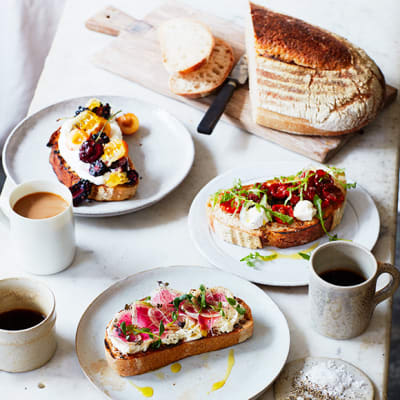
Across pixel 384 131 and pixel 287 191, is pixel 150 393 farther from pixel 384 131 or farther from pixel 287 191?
pixel 384 131

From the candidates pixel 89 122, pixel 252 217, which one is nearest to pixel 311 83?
pixel 252 217

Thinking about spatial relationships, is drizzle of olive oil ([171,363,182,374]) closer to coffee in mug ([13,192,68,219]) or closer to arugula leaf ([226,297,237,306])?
arugula leaf ([226,297,237,306])

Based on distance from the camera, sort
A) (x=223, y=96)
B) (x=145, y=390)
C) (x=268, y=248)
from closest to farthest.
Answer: (x=145, y=390), (x=268, y=248), (x=223, y=96)

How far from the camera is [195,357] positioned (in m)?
1.36

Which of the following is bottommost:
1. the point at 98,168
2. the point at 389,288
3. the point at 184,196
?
the point at 184,196

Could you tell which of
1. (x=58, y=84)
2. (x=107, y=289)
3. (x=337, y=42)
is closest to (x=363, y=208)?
(x=337, y=42)

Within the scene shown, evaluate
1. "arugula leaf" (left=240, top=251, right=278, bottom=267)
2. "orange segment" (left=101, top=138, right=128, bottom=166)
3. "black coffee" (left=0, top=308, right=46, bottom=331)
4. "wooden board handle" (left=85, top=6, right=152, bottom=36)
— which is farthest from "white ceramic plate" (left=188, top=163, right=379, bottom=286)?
"wooden board handle" (left=85, top=6, right=152, bottom=36)

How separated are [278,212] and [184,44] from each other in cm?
89

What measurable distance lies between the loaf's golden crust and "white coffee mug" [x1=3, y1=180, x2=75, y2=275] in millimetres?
863

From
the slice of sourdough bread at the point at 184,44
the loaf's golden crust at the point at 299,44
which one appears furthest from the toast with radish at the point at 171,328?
the slice of sourdough bread at the point at 184,44

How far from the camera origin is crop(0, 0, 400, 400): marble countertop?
4.59 feet

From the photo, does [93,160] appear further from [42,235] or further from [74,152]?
[42,235]

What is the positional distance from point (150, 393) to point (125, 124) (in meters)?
0.93

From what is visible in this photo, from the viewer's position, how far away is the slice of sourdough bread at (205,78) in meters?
2.12
